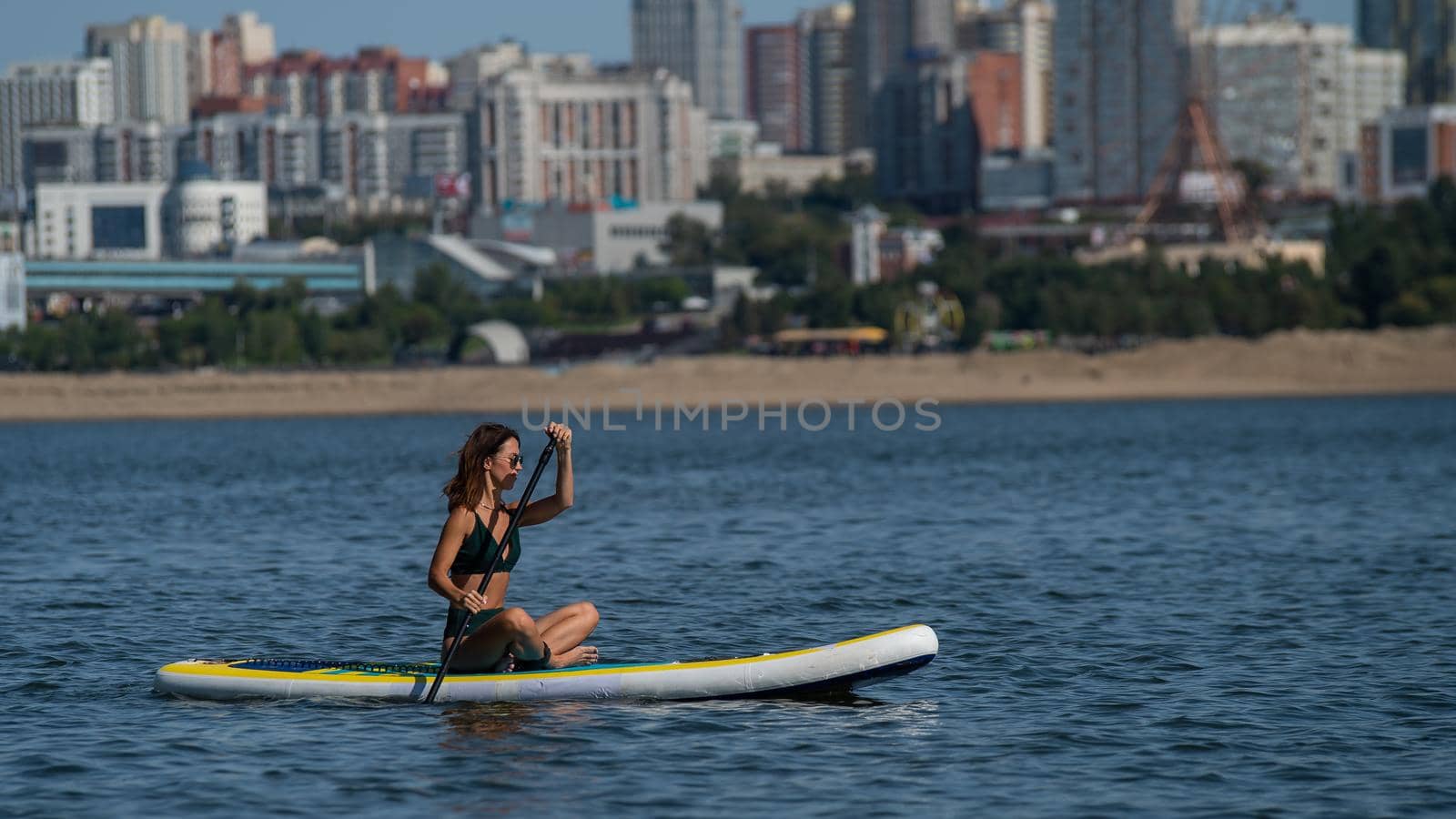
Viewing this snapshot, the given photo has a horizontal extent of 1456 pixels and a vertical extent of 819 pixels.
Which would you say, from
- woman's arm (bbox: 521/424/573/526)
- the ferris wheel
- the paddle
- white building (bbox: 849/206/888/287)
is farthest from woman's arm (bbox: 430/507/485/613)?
white building (bbox: 849/206/888/287)

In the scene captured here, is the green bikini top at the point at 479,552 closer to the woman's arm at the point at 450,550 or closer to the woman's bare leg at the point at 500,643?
the woman's arm at the point at 450,550

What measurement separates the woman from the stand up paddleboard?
0.21 meters

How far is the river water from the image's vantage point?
1475 centimetres

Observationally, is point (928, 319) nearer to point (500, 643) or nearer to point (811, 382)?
point (811, 382)

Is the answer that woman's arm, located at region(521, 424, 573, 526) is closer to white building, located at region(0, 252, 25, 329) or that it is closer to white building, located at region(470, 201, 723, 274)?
white building, located at region(0, 252, 25, 329)

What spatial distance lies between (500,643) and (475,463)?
6.01 ft

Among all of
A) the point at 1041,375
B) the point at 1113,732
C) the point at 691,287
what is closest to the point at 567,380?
the point at 1041,375

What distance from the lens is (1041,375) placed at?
11150 centimetres

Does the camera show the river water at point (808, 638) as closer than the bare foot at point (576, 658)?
Yes

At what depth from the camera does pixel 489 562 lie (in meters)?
15.9

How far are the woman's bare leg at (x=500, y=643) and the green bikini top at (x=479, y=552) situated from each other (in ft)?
1.62

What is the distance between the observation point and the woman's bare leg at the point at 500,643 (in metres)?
16.3

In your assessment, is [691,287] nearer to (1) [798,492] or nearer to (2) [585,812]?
(1) [798,492]

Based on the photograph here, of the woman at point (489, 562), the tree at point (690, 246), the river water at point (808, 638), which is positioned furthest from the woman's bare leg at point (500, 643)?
the tree at point (690, 246)
